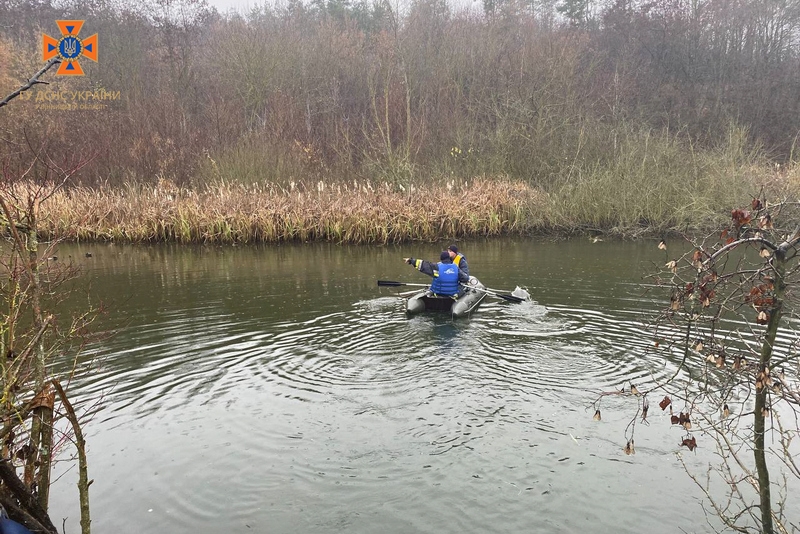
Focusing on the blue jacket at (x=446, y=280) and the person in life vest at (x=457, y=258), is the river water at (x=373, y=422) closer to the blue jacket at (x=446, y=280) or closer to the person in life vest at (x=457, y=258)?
the blue jacket at (x=446, y=280)

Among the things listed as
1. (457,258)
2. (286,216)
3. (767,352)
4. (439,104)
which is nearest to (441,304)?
(457,258)

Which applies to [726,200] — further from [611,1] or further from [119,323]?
[611,1]

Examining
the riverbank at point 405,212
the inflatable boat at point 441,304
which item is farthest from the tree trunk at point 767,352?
the riverbank at point 405,212

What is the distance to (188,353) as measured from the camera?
8641 millimetres

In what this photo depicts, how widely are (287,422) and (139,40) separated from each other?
105 ft

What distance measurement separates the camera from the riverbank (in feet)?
64.7

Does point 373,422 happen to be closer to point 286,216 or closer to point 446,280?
point 446,280

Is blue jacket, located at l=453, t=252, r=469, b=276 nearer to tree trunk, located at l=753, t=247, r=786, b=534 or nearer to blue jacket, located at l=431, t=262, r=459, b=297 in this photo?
blue jacket, located at l=431, t=262, r=459, b=297

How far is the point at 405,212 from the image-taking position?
1997 centimetres

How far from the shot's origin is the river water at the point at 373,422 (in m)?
4.75

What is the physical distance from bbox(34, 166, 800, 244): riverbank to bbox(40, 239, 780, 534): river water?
8.02m

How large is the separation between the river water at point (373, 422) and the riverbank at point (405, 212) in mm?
8017

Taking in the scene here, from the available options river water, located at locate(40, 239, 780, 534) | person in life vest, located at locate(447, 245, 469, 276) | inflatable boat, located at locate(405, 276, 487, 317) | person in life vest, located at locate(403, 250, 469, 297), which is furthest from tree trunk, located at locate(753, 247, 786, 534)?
person in life vest, located at locate(447, 245, 469, 276)

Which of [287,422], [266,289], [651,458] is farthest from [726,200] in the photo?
[287,422]
